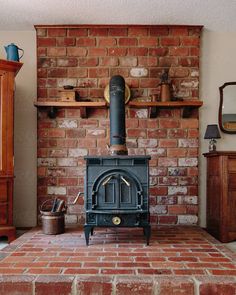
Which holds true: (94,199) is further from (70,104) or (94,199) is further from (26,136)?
(26,136)

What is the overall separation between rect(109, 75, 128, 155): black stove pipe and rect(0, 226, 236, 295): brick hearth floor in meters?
0.81

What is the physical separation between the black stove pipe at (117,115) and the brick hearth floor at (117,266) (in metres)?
0.81

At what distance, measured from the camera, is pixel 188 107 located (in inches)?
126

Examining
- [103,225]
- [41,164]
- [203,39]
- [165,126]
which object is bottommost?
[103,225]

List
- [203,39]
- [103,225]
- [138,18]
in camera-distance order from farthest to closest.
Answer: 1. [203,39]
2. [138,18]
3. [103,225]

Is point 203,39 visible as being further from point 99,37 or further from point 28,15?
point 28,15

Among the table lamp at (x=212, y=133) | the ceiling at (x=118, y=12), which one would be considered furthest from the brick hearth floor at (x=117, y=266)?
the ceiling at (x=118, y=12)

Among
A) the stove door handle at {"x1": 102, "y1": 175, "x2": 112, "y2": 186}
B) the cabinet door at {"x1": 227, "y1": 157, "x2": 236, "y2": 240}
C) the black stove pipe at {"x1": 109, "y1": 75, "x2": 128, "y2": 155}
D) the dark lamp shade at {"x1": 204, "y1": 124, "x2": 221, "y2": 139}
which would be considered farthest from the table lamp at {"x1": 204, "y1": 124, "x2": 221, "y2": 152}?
the stove door handle at {"x1": 102, "y1": 175, "x2": 112, "y2": 186}

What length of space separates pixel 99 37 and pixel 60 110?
2.79ft

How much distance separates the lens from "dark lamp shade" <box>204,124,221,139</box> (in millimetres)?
3105

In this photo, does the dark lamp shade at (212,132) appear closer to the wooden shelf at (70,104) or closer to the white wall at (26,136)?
the wooden shelf at (70,104)

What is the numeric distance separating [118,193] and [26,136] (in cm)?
132

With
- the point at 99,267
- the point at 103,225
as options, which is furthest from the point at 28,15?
the point at 99,267

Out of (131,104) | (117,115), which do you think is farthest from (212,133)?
(117,115)
